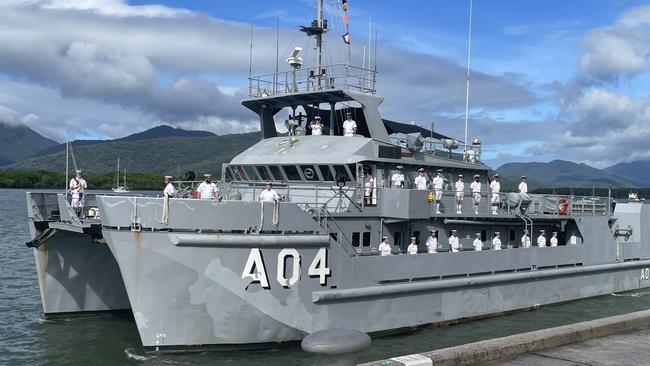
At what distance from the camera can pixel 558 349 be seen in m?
7.75

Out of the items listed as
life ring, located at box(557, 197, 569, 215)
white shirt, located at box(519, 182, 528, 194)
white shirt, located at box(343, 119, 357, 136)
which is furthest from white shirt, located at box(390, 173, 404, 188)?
life ring, located at box(557, 197, 569, 215)

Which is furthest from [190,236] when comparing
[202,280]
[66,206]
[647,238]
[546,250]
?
[647,238]

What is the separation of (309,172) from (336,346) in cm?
975

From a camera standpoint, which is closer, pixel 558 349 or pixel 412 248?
pixel 558 349

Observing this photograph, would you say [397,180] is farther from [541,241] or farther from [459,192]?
[541,241]

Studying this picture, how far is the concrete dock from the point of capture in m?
6.84

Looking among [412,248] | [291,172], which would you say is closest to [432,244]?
[412,248]

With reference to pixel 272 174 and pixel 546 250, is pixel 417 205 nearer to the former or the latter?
pixel 272 174

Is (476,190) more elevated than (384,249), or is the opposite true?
(476,190)

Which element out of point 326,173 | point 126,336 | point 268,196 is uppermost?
point 326,173

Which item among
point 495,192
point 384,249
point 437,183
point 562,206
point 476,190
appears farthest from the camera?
point 562,206

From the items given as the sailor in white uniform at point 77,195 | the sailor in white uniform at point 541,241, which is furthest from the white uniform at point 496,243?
the sailor in white uniform at point 77,195

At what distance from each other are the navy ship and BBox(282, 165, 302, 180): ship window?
0.03m

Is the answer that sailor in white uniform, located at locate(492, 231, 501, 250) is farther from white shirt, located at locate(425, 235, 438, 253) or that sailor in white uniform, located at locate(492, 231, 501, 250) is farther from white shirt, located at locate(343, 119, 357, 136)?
white shirt, located at locate(343, 119, 357, 136)
